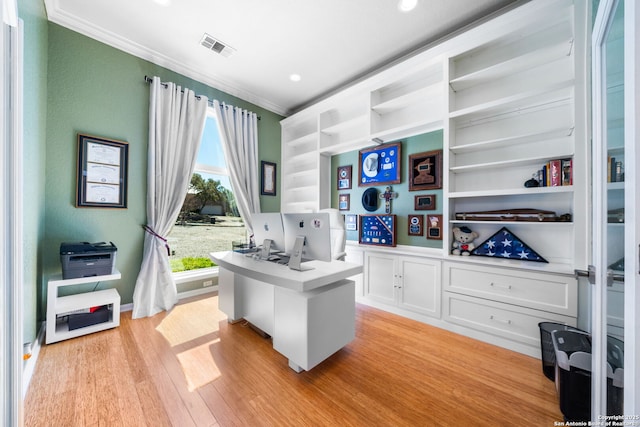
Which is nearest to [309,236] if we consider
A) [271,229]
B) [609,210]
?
[271,229]

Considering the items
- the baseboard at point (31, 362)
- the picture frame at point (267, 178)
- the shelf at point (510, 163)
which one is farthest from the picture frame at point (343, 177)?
the baseboard at point (31, 362)

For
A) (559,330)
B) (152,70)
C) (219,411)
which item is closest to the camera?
(219,411)

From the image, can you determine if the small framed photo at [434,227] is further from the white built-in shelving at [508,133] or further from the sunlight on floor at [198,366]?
the sunlight on floor at [198,366]

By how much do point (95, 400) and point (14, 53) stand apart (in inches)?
77.7

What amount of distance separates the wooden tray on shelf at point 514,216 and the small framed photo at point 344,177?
1661 millimetres

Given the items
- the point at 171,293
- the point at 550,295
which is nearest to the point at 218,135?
the point at 171,293

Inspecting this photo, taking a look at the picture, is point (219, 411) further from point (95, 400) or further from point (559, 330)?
point (559, 330)

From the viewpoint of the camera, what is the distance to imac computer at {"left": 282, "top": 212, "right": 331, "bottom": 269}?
1807mm

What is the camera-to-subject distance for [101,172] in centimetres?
258

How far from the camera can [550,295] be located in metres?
1.91

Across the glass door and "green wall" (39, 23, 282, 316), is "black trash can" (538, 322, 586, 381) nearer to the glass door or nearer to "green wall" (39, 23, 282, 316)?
the glass door

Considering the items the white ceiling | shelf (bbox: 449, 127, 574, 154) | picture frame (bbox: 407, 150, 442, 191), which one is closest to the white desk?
picture frame (bbox: 407, 150, 442, 191)

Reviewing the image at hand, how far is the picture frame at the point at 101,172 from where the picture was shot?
2.45m

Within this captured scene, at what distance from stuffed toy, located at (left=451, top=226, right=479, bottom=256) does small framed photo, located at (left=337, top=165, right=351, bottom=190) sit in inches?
66.2
